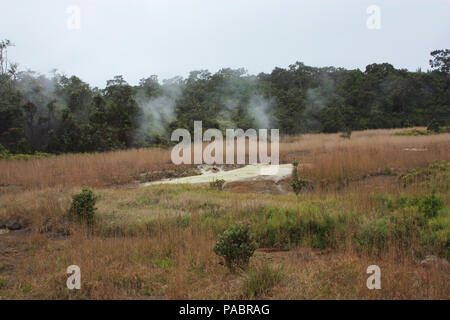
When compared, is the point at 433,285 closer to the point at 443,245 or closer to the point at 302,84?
the point at 443,245

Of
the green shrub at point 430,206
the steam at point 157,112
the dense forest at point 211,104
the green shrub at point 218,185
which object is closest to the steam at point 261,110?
the dense forest at point 211,104

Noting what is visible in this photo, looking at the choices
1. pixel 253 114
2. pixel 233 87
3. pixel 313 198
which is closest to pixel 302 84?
pixel 233 87

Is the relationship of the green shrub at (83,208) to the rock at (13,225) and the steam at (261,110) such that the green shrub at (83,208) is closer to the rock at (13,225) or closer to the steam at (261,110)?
the rock at (13,225)

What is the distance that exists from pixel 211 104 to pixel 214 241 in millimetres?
28121

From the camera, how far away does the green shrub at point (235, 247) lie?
393cm

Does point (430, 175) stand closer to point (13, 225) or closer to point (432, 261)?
point (432, 261)

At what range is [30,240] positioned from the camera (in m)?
5.59

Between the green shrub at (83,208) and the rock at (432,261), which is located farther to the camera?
the green shrub at (83,208)

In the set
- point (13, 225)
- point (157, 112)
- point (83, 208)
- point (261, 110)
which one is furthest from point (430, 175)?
point (261, 110)

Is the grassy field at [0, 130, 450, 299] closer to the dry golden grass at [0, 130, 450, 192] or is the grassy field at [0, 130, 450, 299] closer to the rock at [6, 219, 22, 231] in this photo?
the rock at [6, 219, 22, 231]

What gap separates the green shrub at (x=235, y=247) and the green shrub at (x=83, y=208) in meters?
3.50

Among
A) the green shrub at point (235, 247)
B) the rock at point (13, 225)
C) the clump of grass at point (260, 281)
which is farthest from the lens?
the rock at point (13, 225)

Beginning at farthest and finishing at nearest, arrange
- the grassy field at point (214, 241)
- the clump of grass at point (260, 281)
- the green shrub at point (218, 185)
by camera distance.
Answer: the green shrub at point (218, 185), the grassy field at point (214, 241), the clump of grass at point (260, 281)

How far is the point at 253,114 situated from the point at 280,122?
10.2ft
